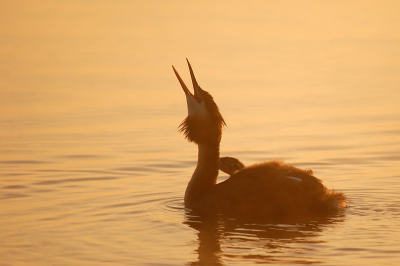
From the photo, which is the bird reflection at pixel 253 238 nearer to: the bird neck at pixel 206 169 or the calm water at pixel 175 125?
the calm water at pixel 175 125

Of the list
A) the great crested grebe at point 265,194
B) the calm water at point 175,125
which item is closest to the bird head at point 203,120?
the great crested grebe at point 265,194

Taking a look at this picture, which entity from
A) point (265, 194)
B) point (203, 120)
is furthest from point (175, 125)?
point (265, 194)

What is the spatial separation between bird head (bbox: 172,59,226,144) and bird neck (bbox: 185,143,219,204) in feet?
0.31

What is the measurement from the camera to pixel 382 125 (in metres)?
16.4

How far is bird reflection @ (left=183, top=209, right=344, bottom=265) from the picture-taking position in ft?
30.0

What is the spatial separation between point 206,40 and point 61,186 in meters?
12.3

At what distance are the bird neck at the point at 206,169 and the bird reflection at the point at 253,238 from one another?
0.49 m

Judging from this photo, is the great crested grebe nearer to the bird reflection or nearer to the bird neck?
the bird neck

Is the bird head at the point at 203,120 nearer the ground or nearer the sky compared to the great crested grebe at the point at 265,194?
nearer the sky

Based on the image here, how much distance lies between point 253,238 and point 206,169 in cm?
211

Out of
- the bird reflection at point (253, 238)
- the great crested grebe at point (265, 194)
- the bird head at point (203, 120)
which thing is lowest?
the bird reflection at point (253, 238)

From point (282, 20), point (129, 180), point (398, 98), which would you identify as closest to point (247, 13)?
point (282, 20)

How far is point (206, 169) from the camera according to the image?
11.9 m

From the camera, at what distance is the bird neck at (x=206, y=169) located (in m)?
11.8
